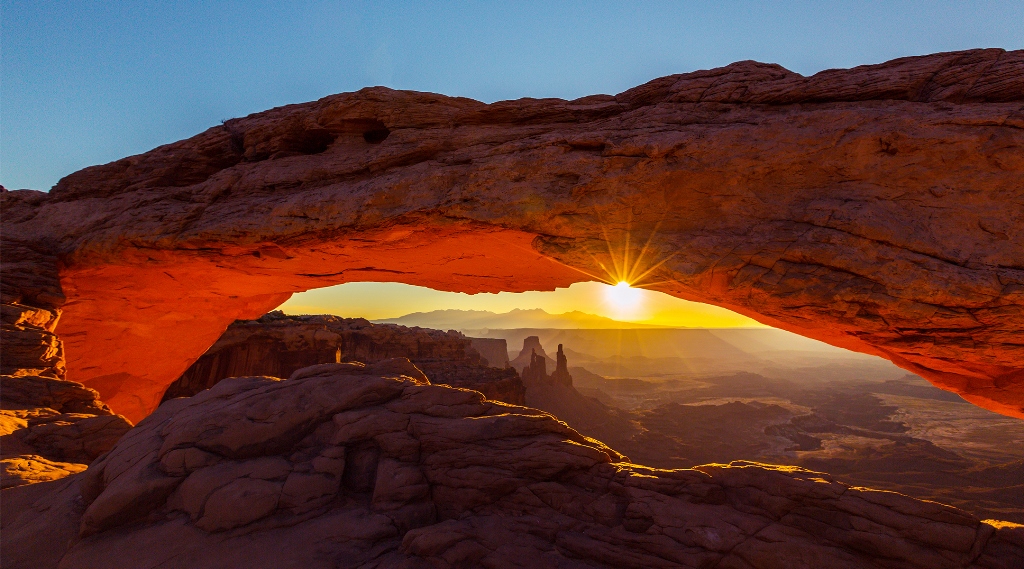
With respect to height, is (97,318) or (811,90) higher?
(811,90)

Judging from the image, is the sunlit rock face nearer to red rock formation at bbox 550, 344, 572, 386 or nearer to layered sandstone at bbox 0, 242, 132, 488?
layered sandstone at bbox 0, 242, 132, 488

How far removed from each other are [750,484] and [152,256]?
16.3 m

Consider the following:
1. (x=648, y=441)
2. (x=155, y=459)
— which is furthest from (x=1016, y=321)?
(x=648, y=441)

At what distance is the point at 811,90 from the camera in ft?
27.7

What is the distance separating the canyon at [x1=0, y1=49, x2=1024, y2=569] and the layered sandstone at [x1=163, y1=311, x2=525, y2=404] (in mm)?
14502

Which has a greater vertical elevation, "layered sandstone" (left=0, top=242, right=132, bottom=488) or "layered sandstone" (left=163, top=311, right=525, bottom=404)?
"layered sandstone" (left=0, top=242, right=132, bottom=488)

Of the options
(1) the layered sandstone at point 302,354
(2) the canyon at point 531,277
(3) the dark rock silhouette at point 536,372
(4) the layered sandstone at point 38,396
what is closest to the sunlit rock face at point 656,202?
(2) the canyon at point 531,277

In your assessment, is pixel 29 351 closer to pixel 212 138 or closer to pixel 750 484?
pixel 212 138

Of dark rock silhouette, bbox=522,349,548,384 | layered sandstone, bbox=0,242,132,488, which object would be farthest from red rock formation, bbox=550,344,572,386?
layered sandstone, bbox=0,242,132,488

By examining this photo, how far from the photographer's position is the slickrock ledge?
5094 mm

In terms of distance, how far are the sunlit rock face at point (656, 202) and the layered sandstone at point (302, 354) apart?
12015 mm

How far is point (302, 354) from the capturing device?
95.6 ft

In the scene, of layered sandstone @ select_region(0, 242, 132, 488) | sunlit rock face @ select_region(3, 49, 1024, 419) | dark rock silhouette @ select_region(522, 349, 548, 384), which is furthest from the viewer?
dark rock silhouette @ select_region(522, 349, 548, 384)

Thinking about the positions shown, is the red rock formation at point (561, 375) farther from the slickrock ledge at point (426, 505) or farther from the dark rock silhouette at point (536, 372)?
the slickrock ledge at point (426, 505)
